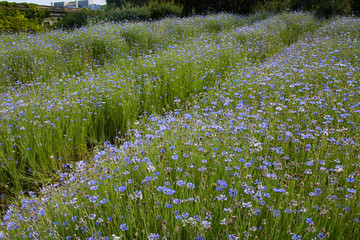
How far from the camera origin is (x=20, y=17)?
1253 cm

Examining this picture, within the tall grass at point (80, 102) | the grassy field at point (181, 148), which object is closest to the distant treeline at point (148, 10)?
the grassy field at point (181, 148)

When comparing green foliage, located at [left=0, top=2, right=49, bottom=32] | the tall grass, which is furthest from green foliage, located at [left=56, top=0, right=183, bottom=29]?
the tall grass

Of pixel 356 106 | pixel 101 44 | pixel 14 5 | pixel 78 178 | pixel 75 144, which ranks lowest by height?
pixel 75 144

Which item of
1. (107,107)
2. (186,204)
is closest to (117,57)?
(107,107)

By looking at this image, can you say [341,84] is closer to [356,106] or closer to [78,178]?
[356,106]

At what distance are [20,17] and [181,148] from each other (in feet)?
44.0

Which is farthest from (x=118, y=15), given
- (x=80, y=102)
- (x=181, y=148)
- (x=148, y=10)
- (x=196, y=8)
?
(x=181, y=148)

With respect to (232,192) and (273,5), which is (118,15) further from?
(232,192)

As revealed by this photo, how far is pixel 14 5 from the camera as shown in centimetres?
1290

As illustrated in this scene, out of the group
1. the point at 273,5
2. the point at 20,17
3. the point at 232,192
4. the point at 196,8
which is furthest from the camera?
the point at 196,8

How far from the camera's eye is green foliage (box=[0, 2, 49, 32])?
39.7ft

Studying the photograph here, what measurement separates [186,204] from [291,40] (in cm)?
1023

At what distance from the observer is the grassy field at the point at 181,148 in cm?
187

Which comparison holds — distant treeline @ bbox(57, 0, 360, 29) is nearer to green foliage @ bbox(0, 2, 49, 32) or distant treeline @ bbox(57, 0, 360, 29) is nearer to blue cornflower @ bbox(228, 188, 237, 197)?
green foliage @ bbox(0, 2, 49, 32)
